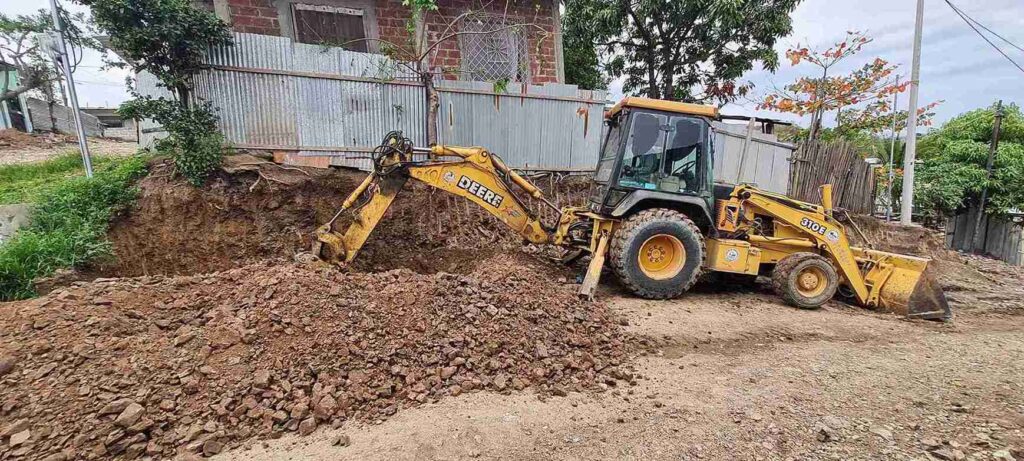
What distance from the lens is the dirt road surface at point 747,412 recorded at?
244cm

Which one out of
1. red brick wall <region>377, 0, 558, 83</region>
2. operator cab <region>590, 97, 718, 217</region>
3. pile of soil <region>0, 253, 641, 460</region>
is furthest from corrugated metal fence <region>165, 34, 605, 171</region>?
pile of soil <region>0, 253, 641, 460</region>

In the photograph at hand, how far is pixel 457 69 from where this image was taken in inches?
324

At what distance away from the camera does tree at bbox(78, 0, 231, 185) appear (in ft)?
17.1

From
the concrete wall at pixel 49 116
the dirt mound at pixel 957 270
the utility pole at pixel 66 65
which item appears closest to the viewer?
the utility pole at pixel 66 65

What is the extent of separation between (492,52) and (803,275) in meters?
6.17

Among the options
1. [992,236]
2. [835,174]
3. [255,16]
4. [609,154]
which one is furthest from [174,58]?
[992,236]

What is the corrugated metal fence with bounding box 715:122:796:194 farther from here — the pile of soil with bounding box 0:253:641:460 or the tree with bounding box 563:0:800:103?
the pile of soil with bounding box 0:253:641:460

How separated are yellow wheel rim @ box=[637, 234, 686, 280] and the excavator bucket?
2385 millimetres

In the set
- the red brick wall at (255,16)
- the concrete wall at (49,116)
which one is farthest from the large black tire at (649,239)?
the concrete wall at (49,116)

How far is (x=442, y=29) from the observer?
8.22 meters

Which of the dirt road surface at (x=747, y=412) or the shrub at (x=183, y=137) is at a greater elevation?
the shrub at (x=183, y=137)

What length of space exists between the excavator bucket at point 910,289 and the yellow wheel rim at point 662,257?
2.39 meters

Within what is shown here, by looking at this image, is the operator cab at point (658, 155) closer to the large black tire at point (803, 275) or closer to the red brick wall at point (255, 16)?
the large black tire at point (803, 275)

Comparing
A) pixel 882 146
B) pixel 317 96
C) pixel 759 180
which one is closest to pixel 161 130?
pixel 317 96
